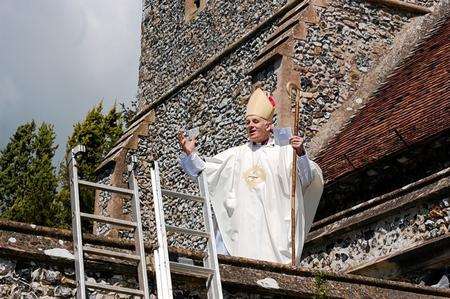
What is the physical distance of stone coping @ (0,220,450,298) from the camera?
559cm

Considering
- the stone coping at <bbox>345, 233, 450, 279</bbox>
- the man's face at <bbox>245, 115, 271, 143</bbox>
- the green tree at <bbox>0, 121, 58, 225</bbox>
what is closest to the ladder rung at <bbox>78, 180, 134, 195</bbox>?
the man's face at <bbox>245, 115, 271, 143</bbox>

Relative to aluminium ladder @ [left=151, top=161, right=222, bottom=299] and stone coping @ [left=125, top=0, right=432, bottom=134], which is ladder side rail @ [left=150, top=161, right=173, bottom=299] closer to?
aluminium ladder @ [left=151, top=161, right=222, bottom=299]

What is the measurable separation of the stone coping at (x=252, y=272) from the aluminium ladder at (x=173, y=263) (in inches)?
7.0

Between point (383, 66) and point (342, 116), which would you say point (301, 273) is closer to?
point (342, 116)

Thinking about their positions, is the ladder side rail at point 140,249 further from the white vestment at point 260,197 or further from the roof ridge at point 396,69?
the roof ridge at point 396,69

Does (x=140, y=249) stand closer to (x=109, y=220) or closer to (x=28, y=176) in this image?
(x=109, y=220)

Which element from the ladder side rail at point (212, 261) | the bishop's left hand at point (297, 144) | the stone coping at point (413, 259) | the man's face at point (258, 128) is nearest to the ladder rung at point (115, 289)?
the ladder side rail at point (212, 261)

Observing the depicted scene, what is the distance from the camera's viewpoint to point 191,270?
231 inches

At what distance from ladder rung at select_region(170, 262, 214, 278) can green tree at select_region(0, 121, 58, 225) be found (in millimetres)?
14353

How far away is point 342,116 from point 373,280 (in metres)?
6.44

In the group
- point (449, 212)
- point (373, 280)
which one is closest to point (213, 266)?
point (373, 280)

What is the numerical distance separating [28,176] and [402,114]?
1287 centimetres

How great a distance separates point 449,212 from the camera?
30.7 ft

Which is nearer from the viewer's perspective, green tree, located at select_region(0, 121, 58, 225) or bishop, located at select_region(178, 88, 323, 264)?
bishop, located at select_region(178, 88, 323, 264)
